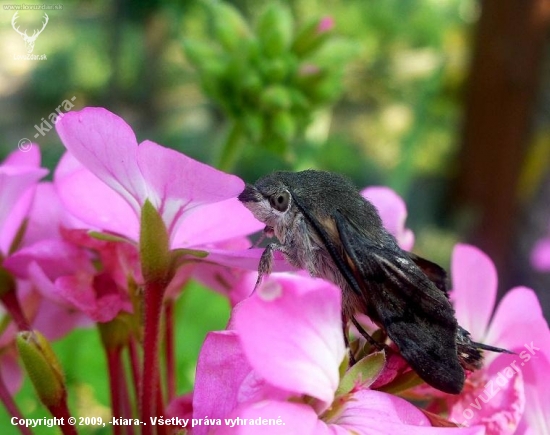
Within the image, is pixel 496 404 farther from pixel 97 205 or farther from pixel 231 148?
pixel 231 148

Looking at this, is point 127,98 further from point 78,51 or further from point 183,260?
point 183,260

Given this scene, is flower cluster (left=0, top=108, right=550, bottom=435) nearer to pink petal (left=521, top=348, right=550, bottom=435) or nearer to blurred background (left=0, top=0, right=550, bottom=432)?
pink petal (left=521, top=348, right=550, bottom=435)

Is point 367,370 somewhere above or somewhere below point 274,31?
below

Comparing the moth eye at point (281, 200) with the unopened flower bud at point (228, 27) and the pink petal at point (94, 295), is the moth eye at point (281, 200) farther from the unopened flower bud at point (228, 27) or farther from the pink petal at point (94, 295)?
the unopened flower bud at point (228, 27)

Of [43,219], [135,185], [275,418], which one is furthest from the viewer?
[43,219]

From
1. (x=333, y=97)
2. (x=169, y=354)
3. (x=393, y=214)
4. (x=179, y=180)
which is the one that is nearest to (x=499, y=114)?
(x=333, y=97)

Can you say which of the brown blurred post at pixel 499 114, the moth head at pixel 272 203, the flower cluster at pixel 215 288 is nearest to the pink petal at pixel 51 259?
the flower cluster at pixel 215 288

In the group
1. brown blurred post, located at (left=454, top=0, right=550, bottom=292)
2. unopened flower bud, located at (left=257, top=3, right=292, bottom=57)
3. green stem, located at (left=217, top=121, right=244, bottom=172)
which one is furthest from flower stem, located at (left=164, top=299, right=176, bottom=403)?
brown blurred post, located at (left=454, top=0, right=550, bottom=292)

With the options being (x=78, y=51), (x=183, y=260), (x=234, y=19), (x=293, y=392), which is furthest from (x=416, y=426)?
(x=78, y=51)
